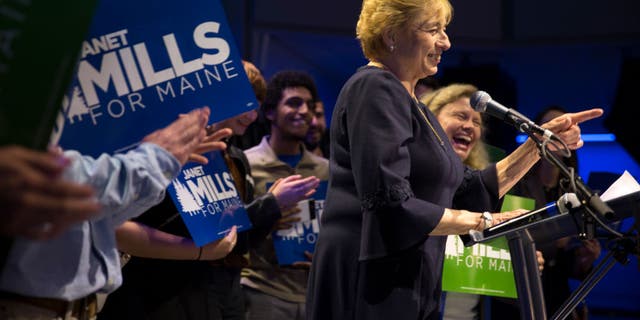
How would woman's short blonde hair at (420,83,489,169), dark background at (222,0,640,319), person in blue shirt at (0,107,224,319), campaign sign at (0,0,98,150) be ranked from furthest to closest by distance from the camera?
dark background at (222,0,640,319)
woman's short blonde hair at (420,83,489,169)
person in blue shirt at (0,107,224,319)
campaign sign at (0,0,98,150)

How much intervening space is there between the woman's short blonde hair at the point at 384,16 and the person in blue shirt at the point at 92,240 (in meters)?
0.78

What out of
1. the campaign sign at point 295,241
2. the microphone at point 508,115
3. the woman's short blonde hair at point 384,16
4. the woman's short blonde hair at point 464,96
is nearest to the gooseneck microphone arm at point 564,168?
the microphone at point 508,115

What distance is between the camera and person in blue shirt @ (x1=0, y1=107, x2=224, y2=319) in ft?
4.35

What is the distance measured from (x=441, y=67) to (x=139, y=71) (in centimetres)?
491

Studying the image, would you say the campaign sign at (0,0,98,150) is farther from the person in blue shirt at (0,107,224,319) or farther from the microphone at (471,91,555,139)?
the microphone at (471,91,555,139)

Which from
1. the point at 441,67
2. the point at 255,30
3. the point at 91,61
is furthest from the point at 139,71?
the point at 441,67

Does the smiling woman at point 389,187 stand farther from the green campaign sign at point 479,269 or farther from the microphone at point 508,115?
the green campaign sign at point 479,269

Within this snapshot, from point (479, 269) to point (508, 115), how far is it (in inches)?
37.4

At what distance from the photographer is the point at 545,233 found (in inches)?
74.7

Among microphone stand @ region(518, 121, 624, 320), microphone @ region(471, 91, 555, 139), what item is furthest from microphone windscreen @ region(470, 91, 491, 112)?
microphone stand @ region(518, 121, 624, 320)

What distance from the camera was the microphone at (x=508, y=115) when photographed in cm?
195

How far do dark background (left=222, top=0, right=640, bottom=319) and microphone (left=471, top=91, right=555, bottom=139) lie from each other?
342cm

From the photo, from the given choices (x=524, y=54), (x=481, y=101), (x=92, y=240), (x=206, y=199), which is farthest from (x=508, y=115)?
(x=524, y=54)

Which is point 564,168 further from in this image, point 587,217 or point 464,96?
point 464,96
